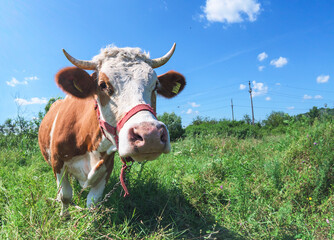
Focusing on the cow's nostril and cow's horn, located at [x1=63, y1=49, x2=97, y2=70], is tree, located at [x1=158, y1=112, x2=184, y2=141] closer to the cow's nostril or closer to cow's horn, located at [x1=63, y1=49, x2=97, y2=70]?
cow's horn, located at [x1=63, y1=49, x2=97, y2=70]

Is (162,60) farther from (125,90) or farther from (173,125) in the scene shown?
(173,125)

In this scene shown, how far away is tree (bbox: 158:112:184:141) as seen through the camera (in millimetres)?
21677

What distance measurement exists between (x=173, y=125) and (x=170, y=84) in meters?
18.5

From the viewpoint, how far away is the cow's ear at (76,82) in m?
2.57

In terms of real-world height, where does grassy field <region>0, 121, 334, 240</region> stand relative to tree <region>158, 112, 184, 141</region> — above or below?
below

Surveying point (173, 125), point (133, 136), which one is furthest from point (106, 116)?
point (173, 125)

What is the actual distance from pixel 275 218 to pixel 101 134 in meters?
2.56

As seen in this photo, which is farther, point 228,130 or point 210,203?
point 228,130

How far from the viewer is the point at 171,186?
13.0 ft

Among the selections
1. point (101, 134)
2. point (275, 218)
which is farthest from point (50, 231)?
point (275, 218)

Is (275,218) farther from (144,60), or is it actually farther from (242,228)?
→ (144,60)

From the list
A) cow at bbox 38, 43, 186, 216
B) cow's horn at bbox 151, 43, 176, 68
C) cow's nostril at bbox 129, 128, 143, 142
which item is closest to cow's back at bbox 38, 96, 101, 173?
cow at bbox 38, 43, 186, 216

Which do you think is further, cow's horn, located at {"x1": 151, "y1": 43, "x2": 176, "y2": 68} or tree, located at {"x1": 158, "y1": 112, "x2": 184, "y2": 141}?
tree, located at {"x1": 158, "y1": 112, "x2": 184, "y2": 141}

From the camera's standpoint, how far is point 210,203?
145 inches
